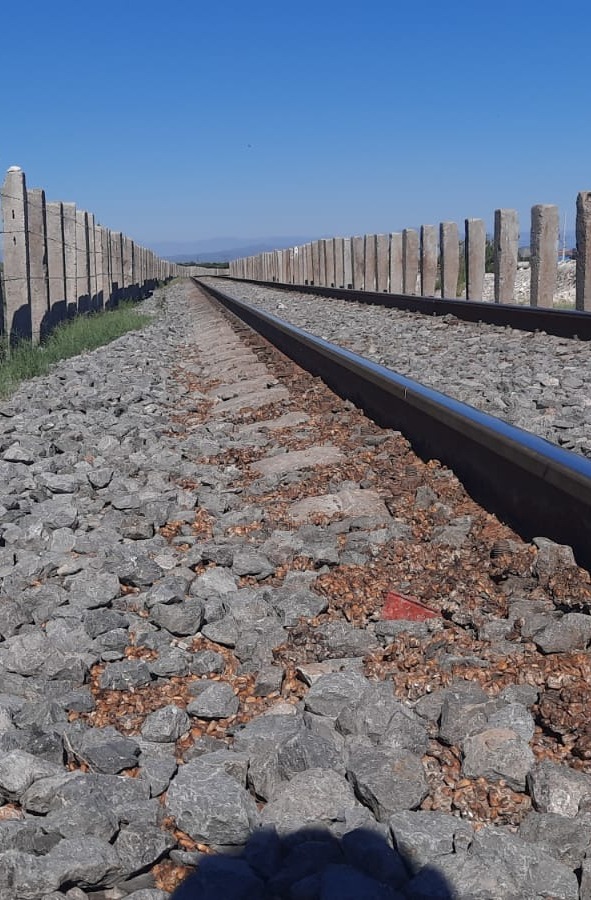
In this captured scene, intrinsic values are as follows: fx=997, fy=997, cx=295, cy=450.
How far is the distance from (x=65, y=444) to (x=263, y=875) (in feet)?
13.4

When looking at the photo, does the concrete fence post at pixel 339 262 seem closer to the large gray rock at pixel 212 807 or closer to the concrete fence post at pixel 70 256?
the concrete fence post at pixel 70 256

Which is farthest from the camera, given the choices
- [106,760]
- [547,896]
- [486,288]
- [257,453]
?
[486,288]

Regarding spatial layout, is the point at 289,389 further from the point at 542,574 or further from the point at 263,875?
the point at 263,875

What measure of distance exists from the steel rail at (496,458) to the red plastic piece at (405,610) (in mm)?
494

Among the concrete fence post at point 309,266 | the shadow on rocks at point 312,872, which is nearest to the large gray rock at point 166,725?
the shadow on rocks at point 312,872

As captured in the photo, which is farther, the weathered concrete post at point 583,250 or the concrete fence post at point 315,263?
the concrete fence post at point 315,263

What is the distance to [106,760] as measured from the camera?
6.98ft

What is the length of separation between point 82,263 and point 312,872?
17719 millimetres

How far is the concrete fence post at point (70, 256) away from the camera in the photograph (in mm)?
16109

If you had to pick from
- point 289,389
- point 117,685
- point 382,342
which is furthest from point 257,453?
point 382,342

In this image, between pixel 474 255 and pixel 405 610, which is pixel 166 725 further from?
pixel 474 255

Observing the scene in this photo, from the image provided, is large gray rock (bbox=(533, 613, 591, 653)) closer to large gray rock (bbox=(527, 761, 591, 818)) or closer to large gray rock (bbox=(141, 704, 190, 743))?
large gray rock (bbox=(527, 761, 591, 818))

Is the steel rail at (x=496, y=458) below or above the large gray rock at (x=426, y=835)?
above

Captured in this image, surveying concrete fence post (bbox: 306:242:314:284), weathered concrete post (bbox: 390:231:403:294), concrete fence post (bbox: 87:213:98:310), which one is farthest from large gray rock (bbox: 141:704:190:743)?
concrete fence post (bbox: 306:242:314:284)
